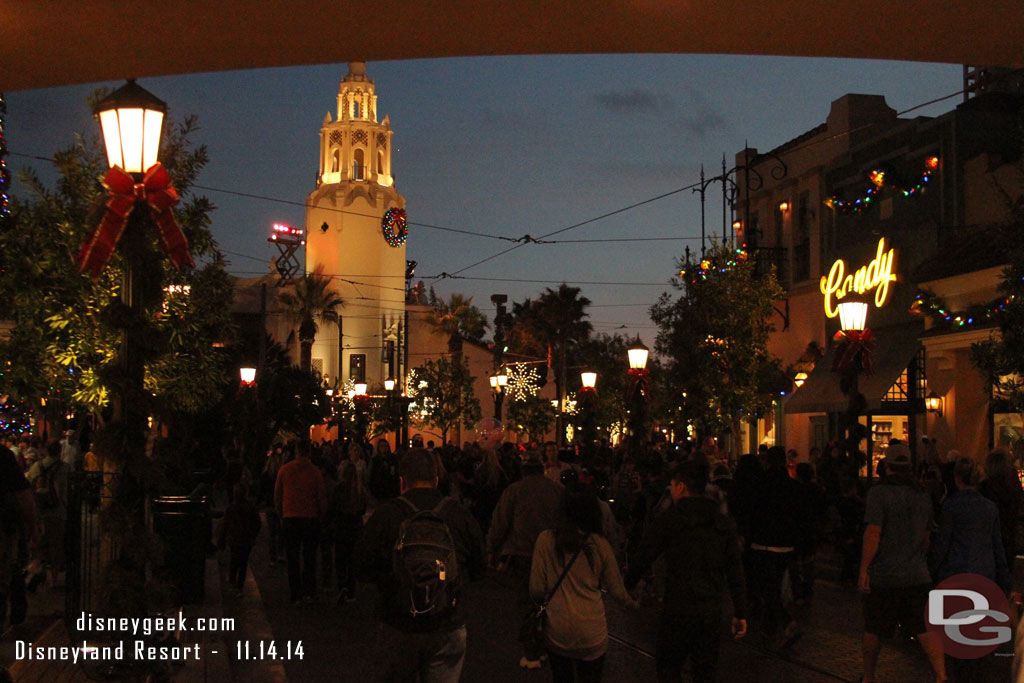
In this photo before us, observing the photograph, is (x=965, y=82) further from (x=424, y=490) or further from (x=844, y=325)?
(x=424, y=490)

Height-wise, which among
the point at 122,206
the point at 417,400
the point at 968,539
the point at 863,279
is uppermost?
the point at 863,279

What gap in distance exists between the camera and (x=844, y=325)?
18.0 m

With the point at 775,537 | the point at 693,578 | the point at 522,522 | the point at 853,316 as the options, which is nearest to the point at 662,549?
the point at 693,578

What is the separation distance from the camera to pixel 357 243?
259 feet

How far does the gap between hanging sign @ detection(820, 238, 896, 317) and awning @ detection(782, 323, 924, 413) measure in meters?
0.98

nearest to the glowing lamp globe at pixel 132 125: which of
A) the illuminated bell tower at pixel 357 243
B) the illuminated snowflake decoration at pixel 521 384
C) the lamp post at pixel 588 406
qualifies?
the lamp post at pixel 588 406

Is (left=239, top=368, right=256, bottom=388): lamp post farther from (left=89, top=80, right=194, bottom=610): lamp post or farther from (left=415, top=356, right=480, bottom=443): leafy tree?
(left=89, top=80, right=194, bottom=610): lamp post

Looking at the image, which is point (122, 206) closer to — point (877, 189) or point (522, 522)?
point (522, 522)

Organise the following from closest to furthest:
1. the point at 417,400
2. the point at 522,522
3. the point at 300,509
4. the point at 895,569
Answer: the point at 895,569 < the point at 522,522 < the point at 300,509 < the point at 417,400

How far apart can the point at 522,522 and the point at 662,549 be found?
7.83ft

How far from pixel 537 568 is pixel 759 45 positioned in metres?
3.64

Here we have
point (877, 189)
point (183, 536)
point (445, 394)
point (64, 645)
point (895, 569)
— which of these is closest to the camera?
A: point (895, 569)

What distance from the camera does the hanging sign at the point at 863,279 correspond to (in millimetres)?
27422

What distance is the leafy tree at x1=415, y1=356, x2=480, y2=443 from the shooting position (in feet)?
187
